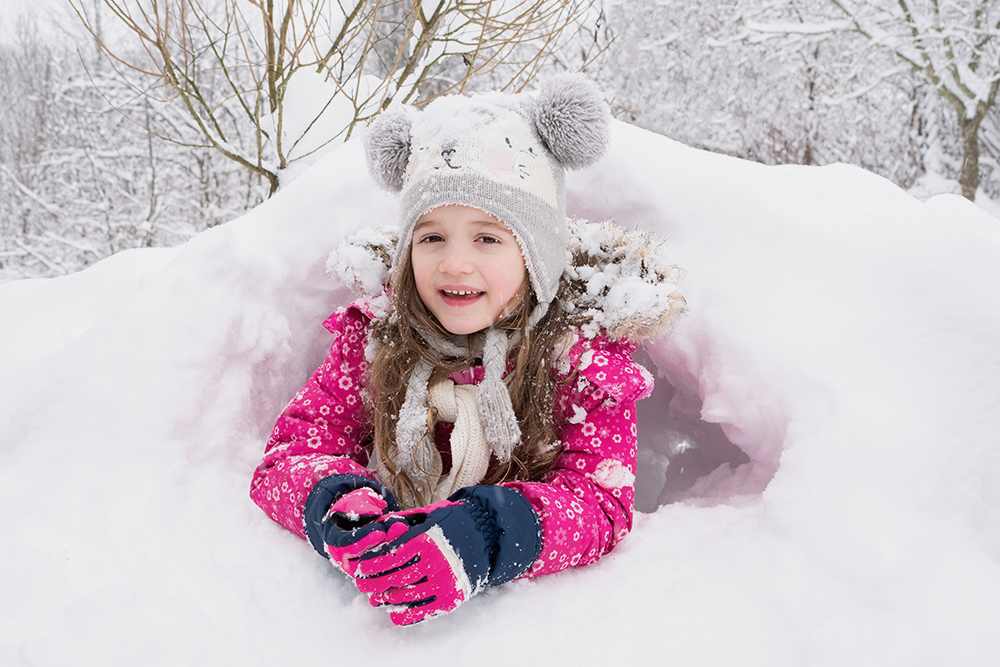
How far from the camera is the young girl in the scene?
3.94ft

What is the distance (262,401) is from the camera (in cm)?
154

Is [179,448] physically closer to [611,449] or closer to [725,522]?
[611,449]

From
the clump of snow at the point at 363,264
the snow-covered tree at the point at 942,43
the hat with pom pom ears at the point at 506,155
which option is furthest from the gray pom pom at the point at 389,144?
the snow-covered tree at the point at 942,43

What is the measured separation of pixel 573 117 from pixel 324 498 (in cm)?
93

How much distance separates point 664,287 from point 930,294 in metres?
0.53

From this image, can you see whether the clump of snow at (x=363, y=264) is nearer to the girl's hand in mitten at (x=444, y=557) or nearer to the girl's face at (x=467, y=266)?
the girl's face at (x=467, y=266)

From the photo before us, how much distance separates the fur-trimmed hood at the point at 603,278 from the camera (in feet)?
4.07

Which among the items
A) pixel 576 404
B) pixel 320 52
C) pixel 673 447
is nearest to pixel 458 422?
pixel 576 404

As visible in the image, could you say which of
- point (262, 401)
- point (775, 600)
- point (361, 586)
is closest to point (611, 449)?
point (775, 600)

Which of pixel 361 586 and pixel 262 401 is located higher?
pixel 262 401

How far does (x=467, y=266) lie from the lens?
1.20 m

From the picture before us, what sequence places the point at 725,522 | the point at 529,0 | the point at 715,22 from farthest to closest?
the point at 715,22
the point at 529,0
the point at 725,522

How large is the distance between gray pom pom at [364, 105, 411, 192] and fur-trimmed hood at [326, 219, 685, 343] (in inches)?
7.1

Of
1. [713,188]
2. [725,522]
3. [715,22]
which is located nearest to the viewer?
[725,522]
